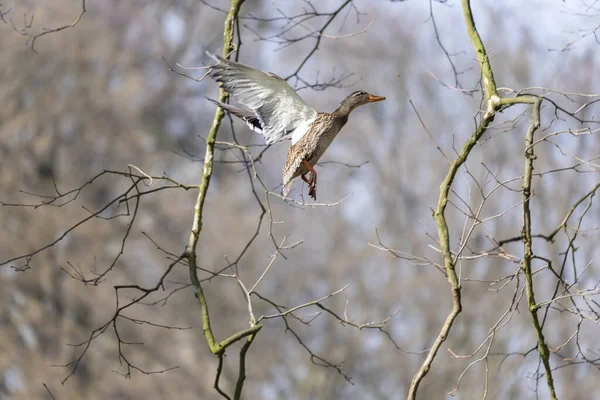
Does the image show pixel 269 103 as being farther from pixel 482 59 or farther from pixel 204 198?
pixel 482 59

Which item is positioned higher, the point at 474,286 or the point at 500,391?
the point at 474,286

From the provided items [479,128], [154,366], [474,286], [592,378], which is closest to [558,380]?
[592,378]

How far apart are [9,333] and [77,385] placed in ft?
5.26

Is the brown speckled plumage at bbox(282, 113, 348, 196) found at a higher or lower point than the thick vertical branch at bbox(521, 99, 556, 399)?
higher

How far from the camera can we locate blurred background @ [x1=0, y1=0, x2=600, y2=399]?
17.4 metres

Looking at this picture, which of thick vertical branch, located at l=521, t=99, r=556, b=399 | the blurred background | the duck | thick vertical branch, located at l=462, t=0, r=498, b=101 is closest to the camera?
thick vertical branch, located at l=521, t=99, r=556, b=399

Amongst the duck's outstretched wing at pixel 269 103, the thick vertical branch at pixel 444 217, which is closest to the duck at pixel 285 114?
the duck's outstretched wing at pixel 269 103

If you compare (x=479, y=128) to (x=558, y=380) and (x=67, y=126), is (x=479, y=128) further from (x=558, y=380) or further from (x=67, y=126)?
(x=67, y=126)

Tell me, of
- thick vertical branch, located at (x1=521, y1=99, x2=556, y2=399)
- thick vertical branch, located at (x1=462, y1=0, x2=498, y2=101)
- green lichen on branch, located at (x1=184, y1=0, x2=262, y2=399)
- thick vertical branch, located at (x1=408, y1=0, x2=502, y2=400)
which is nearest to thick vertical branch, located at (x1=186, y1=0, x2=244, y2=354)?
green lichen on branch, located at (x1=184, y1=0, x2=262, y2=399)

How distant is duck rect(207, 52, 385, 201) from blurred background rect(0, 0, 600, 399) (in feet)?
41.3

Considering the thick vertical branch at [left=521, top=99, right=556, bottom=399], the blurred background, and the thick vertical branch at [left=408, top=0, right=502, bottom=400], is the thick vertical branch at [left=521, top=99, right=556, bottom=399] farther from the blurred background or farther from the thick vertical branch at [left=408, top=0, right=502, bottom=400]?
the blurred background

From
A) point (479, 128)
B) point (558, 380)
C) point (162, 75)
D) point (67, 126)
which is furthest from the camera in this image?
point (162, 75)

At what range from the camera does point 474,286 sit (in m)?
17.9

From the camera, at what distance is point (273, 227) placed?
17.4m
